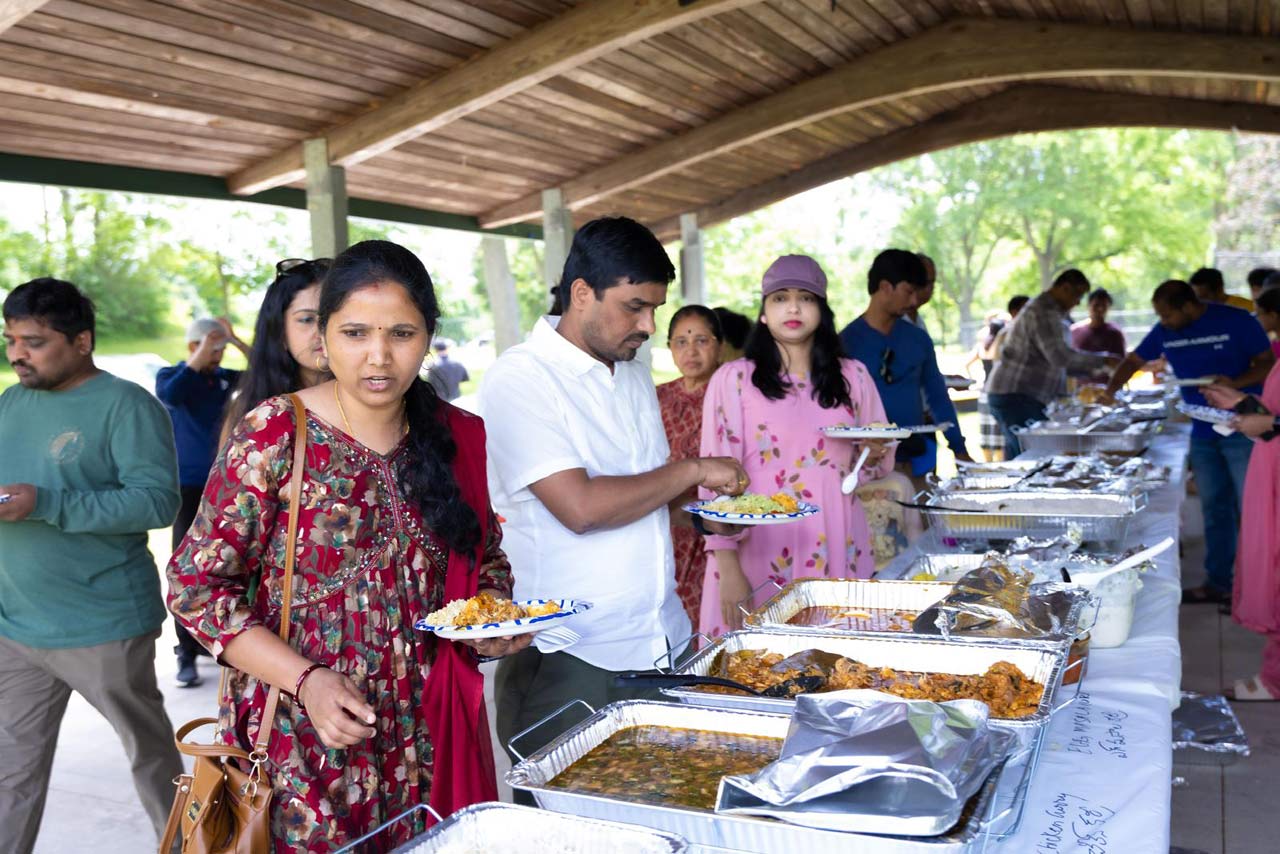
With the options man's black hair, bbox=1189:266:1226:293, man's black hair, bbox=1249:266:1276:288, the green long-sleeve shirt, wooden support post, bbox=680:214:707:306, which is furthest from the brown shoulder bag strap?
wooden support post, bbox=680:214:707:306

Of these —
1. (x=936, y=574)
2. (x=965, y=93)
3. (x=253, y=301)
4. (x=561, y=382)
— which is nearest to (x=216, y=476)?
(x=561, y=382)

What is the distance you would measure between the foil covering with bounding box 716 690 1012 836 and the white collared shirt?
2.24 ft

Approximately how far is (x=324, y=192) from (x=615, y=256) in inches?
144

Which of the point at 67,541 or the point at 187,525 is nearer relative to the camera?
the point at 67,541

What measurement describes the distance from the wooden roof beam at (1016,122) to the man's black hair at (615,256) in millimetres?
6055

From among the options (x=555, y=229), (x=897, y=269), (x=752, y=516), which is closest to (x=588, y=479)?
(x=752, y=516)

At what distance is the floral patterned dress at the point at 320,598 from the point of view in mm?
1280

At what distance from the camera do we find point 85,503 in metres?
2.13

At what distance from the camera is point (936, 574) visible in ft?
7.19

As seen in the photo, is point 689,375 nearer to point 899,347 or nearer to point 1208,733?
point 899,347

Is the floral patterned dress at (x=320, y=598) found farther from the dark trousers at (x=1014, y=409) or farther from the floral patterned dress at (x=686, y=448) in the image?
the dark trousers at (x=1014, y=409)

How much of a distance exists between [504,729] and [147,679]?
0.95 m

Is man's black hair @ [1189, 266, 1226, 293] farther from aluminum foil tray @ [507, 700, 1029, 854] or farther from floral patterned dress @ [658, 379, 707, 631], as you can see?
aluminum foil tray @ [507, 700, 1029, 854]

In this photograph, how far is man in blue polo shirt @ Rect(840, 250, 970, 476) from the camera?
143 inches
